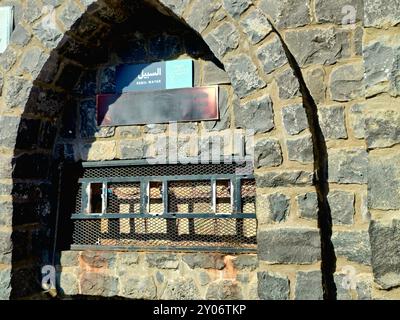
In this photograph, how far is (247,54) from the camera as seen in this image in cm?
266

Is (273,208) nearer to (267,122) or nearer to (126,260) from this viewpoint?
(267,122)

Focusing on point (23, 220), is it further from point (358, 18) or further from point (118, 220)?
point (358, 18)

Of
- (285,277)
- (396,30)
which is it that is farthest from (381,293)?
(396,30)

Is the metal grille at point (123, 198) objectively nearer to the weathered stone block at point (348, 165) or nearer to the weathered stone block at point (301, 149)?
the weathered stone block at point (301, 149)

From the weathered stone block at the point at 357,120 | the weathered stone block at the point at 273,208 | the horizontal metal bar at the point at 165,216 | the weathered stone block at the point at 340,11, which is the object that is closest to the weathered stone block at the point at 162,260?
the horizontal metal bar at the point at 165,216

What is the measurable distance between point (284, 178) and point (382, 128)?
28.1 inches

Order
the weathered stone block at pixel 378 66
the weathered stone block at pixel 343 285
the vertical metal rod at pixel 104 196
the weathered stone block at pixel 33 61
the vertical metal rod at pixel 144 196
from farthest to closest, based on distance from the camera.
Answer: the vertical metal rod at pixel 104 196 → the vertical metal rod at pixel 144 196 → the weathered stone block at pixel 33 61 → the weathered stone block at pixel 343 285 → the weathered stone block at pixel 378 66

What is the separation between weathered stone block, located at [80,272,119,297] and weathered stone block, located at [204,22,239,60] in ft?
5.72

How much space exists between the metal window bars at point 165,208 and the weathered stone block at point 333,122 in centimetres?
67

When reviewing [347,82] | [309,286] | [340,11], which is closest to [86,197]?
[309,286]

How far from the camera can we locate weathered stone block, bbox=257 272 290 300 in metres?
2.43

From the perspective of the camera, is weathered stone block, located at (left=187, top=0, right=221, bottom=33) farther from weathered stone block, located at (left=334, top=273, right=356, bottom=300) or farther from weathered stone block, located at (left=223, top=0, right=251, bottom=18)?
weathered stone block, located at (left=334, top=273, right=356, bottom=300)

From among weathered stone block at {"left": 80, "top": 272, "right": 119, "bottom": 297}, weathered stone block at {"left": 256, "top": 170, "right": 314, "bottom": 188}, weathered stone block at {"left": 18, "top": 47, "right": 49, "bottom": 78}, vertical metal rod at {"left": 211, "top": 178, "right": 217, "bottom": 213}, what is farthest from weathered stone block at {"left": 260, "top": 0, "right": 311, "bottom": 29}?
weathered stone block at {"left": 80, "top": 272, "right": 119, "bottom": 297}

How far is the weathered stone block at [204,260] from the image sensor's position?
3.00 meters
